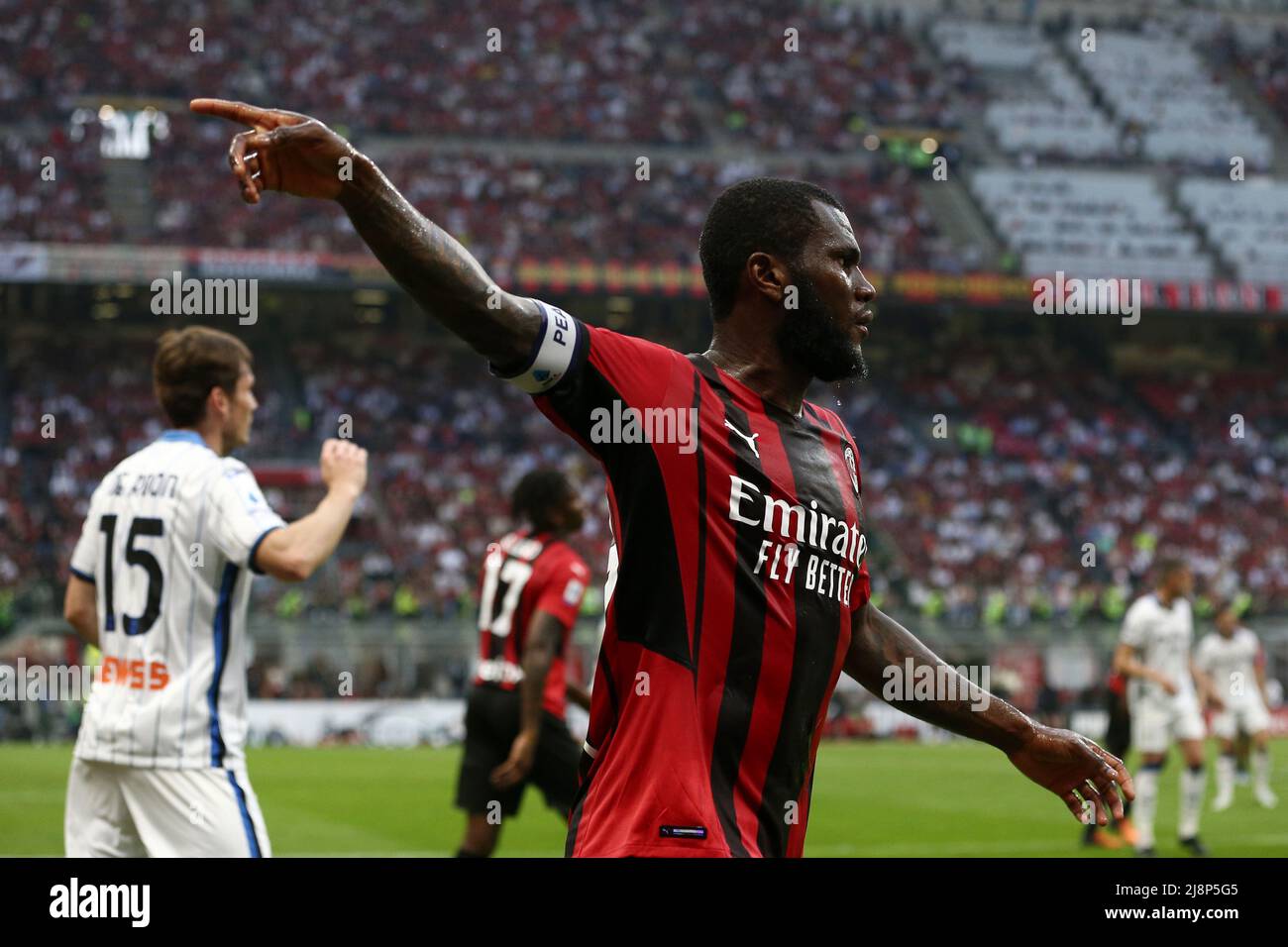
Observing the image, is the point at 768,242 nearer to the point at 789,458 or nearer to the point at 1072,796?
the point at 789,458

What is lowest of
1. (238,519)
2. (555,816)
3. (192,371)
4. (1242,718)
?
(555,816)

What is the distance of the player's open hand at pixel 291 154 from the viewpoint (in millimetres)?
2744

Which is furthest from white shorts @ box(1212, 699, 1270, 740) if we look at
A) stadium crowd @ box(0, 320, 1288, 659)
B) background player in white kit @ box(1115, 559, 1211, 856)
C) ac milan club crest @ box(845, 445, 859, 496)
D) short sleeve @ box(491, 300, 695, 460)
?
short sleeve @ box(491, 300, 695, 460)

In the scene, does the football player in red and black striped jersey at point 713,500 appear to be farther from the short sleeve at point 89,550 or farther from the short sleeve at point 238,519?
the short sleeve at point 89,550

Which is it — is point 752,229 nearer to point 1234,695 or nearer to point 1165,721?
point 1165,721

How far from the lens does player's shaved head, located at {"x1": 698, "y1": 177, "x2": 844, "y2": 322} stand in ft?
11.4

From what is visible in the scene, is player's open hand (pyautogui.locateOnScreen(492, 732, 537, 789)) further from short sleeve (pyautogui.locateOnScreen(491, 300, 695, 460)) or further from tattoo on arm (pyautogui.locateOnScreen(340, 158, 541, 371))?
tattoo on arm (pyautogui.locateOnScreen(340, 158, 541, 371))

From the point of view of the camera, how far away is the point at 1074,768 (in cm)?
381

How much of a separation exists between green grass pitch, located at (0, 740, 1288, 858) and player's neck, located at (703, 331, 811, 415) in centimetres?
809

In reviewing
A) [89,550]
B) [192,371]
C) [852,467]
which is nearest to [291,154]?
[852,467]

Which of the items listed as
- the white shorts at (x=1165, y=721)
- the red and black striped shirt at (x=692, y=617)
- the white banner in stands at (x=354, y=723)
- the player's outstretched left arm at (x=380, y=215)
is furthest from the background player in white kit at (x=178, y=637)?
the white banner in stands at (x=354, y=723)

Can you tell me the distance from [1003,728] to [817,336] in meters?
1.08

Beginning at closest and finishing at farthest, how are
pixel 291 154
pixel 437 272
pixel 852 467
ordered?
1. pixel 291 154
2. pixel 437 272
3. pixel 852 467
